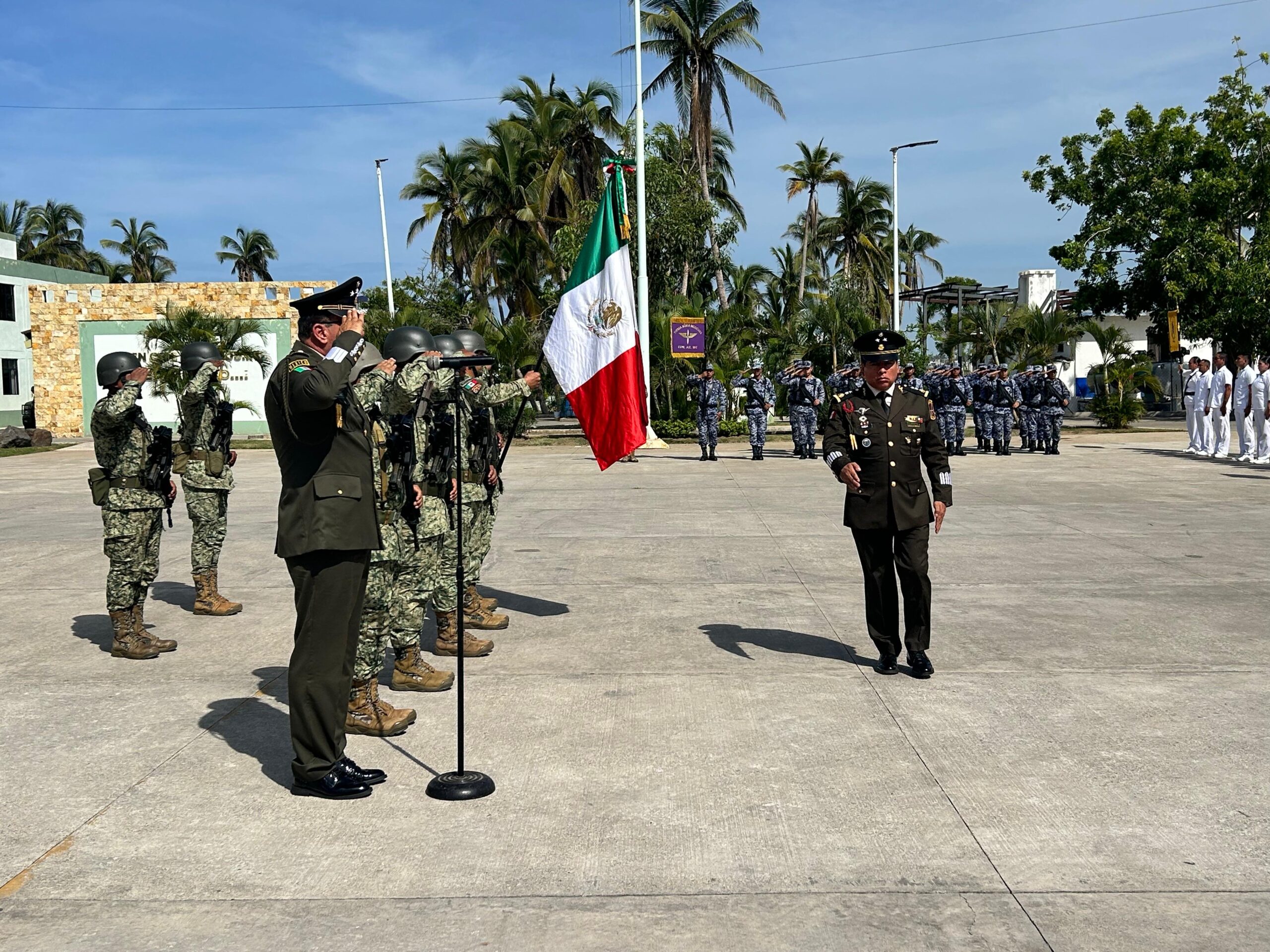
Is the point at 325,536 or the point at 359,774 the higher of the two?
the point at 325,536

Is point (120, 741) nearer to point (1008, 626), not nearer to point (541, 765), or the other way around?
point (541, 765)

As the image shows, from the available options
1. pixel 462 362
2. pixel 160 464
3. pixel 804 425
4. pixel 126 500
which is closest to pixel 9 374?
pixel 804 425

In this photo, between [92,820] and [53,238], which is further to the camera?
[53,238]

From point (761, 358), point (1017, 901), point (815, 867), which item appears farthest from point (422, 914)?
point (761, 358)

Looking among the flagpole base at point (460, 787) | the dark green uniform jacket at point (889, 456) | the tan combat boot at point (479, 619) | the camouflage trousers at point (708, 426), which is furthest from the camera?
the camouflage trousers at point (708, 426)

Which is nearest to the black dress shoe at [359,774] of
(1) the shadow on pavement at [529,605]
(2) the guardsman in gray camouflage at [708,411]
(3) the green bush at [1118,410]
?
(1) the shadow on pavement at [529,605]

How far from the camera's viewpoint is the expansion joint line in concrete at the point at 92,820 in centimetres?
374

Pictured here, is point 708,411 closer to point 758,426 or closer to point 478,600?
point 758,426

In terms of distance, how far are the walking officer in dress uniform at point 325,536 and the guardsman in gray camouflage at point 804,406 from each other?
19.0 meters

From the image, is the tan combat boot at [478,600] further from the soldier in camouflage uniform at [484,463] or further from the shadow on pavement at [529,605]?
the shadow on pavement at [529,605]

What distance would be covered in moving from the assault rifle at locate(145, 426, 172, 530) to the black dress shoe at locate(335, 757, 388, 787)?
3.47m

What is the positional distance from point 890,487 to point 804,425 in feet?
56.3

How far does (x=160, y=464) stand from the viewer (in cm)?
745

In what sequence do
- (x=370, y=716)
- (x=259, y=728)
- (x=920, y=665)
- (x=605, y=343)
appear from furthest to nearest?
(x=605, y=343), (x=920, y=665), (x=259, y=728), (x=370, y=716)
